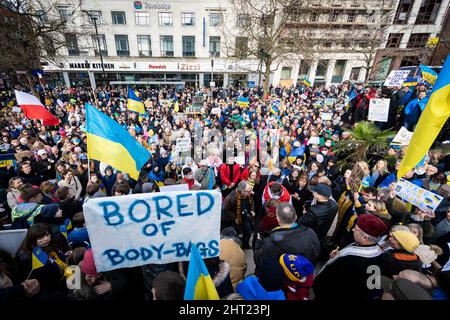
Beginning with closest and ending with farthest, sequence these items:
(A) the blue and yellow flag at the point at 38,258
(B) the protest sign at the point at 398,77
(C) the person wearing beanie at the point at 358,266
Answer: (C) the person wearing beanie at the point at 358,266, (A) the blue and yellow flag at the point at 38,258, (B) the protest sign at the point at 398,77

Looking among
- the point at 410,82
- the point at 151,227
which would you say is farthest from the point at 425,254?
the point at 410,82

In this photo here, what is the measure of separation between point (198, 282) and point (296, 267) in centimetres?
92

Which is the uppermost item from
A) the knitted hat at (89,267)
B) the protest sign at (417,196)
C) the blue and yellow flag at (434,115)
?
the blue and yellow flag at (434,115)

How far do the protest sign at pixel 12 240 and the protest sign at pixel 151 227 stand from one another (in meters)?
1.09

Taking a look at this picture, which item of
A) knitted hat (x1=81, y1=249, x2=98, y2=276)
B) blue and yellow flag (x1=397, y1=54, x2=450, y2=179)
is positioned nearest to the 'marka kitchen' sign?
knitted hat (x1=81, y1=249, x2=98, y2=276)

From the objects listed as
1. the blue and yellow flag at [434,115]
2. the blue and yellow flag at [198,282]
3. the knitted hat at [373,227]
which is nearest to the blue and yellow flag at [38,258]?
the blue and yellow flag at [198,282]

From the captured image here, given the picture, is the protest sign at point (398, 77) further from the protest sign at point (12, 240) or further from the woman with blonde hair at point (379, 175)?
the protest sign at point (12, 240)

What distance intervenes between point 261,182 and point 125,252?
3477mm

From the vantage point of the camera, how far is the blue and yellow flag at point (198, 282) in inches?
60.4

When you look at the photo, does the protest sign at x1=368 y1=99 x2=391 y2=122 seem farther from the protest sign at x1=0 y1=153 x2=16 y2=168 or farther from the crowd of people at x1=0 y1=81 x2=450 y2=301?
the protest sign at x1=0 y1=153 x2=16 y2=168

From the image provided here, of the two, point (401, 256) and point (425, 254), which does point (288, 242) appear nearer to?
point (401, 256)

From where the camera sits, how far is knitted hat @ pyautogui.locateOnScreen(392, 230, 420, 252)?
2.20 metres

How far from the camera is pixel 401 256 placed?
218cm

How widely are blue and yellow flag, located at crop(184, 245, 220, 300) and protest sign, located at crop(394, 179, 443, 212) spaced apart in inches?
139
